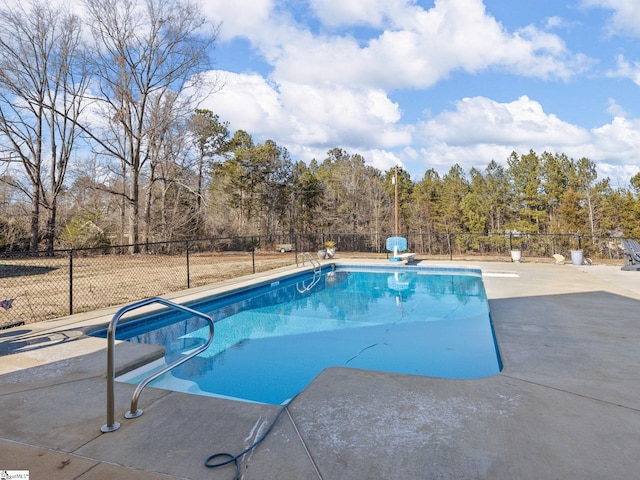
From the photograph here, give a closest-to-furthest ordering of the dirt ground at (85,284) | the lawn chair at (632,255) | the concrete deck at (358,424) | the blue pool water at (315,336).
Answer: the concrete deck at (358,424)
the blue pool water at (315,336)
the dirt ground at (85,284)
the lawn chair at (632,255)

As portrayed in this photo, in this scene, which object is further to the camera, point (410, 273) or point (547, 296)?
point (410, 273)

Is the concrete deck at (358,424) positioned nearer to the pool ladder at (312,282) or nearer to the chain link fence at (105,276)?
the chain link fence at (105,276)

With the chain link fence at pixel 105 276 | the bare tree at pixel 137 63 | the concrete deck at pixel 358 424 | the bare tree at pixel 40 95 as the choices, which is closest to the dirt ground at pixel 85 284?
the chain link fence at pixel 105 276

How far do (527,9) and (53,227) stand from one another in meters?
19.2

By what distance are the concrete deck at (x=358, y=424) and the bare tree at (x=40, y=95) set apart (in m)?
16.5

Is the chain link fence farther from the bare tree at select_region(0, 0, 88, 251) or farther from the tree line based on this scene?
the bare tree at select_region(0, 0, 88, 251)

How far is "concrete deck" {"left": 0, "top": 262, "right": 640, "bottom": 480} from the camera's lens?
1.72 metres

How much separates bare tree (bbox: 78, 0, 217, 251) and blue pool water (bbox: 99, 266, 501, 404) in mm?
11568

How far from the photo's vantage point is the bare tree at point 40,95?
15.5 meters

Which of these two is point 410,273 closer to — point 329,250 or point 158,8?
point 329,250

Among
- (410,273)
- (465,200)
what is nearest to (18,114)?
(410,273)

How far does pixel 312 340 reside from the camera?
5195mm

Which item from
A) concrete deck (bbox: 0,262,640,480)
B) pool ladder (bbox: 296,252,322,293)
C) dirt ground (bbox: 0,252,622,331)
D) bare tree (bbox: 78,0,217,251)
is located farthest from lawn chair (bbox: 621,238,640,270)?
bare tree (bbox: 78,0,217,251)

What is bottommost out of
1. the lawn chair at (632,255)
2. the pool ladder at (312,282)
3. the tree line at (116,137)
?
the pool ladder at (312,282)
